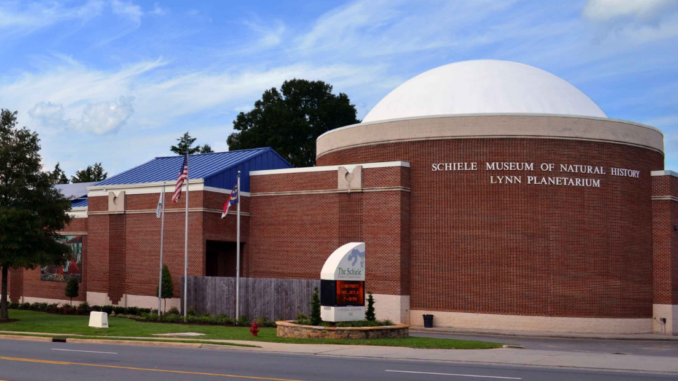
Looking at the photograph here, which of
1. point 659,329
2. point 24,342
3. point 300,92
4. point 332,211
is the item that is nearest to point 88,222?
point 332,211

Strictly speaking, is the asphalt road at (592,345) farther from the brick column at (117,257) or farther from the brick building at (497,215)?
the brick column at (117,257)

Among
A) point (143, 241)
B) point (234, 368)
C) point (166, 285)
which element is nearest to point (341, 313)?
point (234, 368)

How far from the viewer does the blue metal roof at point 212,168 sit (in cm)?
4066

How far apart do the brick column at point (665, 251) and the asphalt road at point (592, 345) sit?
397cm

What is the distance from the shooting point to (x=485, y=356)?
20.1 m

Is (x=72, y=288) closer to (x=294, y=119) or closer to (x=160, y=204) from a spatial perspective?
(x=160, y=204)

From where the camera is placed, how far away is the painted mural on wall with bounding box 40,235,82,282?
45.2 m

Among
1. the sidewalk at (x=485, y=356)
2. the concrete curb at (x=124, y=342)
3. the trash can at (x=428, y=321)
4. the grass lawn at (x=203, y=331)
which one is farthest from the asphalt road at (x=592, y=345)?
the concrete curb at (x=124, y=342)

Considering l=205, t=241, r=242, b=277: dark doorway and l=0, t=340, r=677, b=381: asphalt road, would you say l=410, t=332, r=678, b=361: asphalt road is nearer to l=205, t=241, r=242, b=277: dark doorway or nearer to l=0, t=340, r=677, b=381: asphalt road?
l=0, t=340, r=677, b=381: asphalt road

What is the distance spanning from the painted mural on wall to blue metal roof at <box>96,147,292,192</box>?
14.7 feet

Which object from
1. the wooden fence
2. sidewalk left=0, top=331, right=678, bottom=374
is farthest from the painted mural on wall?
sidewalk left=0, top=331, right=678, bottom=374

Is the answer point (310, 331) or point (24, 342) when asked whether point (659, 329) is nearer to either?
point (310, 331)

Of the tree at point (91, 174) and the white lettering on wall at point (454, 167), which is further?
the tree at point (91, 174)

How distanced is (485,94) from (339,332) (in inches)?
743
